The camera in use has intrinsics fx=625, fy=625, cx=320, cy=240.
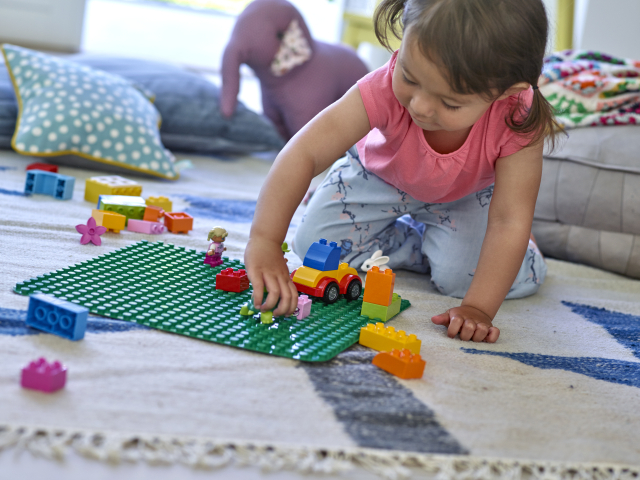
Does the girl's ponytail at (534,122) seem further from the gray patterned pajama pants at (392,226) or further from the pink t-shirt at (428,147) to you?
the gray patterned pajama pants at (392,226)

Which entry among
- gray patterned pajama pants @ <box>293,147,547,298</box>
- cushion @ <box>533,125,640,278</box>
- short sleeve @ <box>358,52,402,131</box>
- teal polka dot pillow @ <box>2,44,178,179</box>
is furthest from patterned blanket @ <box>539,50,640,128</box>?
teal polka dot pillow @ <box>2,44,178,179</box>

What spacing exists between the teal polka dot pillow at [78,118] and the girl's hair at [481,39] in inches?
35.0

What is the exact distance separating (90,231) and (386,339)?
1.73 feet

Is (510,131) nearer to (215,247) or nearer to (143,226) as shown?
(215,247)

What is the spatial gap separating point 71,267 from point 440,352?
49cm

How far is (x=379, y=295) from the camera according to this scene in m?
0.83

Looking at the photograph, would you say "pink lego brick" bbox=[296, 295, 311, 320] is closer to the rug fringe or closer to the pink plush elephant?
the rug fringe

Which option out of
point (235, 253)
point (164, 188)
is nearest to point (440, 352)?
point (235, 253)

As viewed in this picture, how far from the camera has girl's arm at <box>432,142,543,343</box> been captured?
0.88 metres

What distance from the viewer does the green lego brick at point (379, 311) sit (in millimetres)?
828

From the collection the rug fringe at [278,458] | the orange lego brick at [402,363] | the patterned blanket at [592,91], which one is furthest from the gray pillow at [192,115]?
the rug fringe at [278,458]

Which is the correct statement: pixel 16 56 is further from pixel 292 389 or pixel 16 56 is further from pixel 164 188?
pixel 292 389

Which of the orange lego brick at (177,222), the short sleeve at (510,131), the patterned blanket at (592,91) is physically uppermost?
the patterned blanket at (592,91)

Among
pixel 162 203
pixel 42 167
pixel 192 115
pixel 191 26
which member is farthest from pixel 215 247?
pixel 191 26
